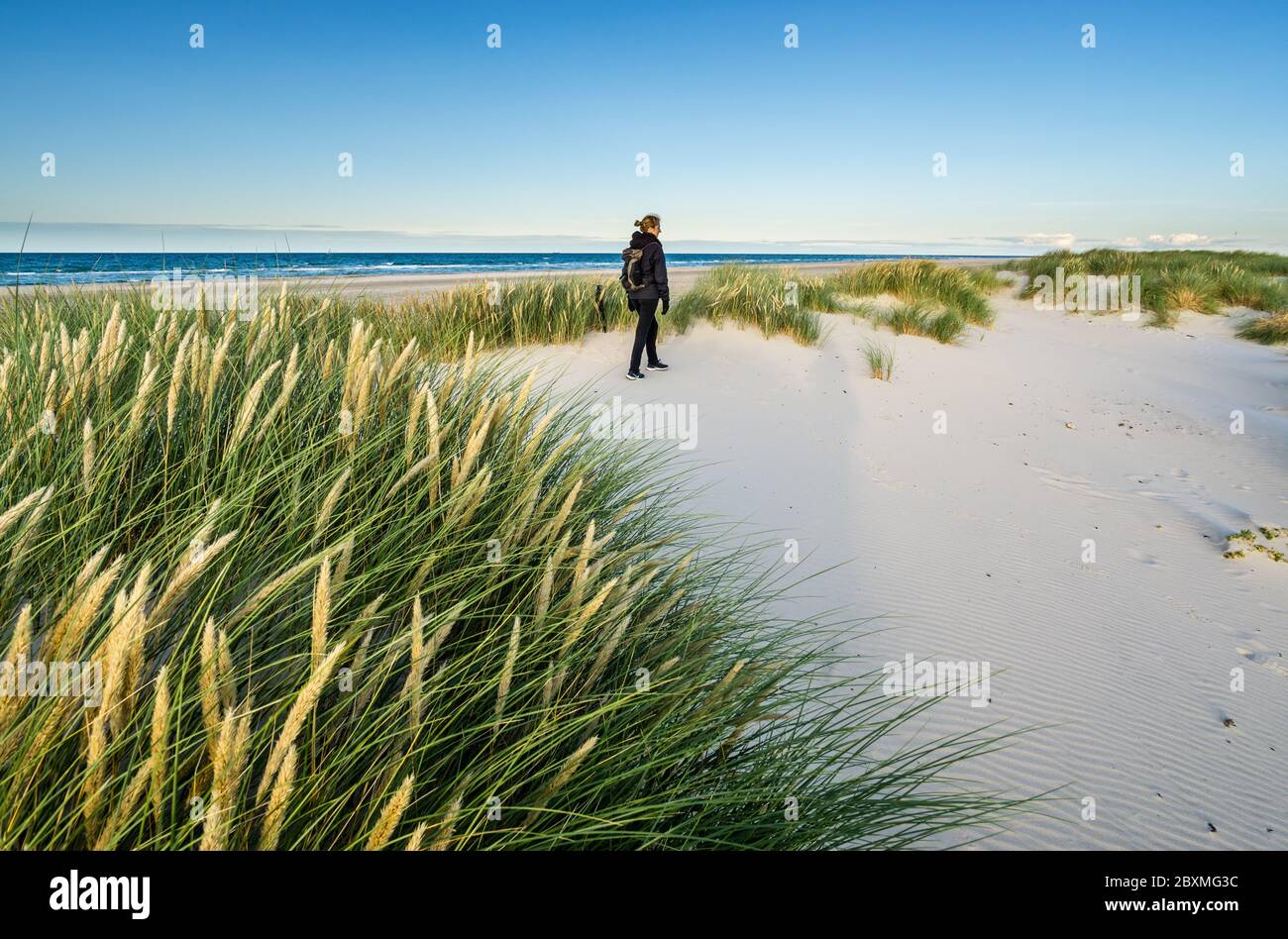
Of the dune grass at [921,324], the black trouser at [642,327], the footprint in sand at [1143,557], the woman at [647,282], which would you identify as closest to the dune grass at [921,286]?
the dune grass at [921,324]

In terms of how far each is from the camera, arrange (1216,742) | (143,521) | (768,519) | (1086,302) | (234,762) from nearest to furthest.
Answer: (234,762), (143,521), (1216,742), (768,519), (1086,302)

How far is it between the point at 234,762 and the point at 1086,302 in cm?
2351

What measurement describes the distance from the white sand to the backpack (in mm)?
1297

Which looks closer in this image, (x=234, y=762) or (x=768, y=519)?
(x=234, y=762)

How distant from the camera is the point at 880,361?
9898 millimetres

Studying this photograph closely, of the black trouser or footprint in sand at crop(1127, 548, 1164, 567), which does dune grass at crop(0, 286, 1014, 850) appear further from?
the black trouser

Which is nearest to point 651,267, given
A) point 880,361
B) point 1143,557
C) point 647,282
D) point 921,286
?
point 647,282

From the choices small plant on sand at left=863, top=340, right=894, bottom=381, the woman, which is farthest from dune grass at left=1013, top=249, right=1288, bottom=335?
the woman

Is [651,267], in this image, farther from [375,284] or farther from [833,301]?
[375,284]
